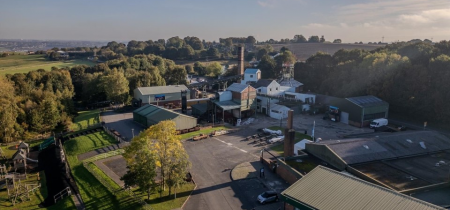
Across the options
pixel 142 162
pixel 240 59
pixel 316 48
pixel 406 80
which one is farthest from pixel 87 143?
pixel 316 48

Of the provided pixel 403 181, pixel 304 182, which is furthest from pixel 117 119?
pixel 403 181

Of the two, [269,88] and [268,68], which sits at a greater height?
[268,68]

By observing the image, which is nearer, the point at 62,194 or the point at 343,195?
the point at 343,195

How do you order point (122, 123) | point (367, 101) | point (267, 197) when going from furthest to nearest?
point (367, 101), point (122, 123), point (267, 197)

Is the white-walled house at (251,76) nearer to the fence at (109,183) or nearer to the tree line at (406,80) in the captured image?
the tree line at (406,80)

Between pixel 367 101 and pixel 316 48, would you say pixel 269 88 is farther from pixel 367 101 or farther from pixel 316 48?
pixel 316 48

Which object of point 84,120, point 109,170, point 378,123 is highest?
point 378,123

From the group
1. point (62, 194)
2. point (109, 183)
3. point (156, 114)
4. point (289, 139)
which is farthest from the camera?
point (156, 114)
